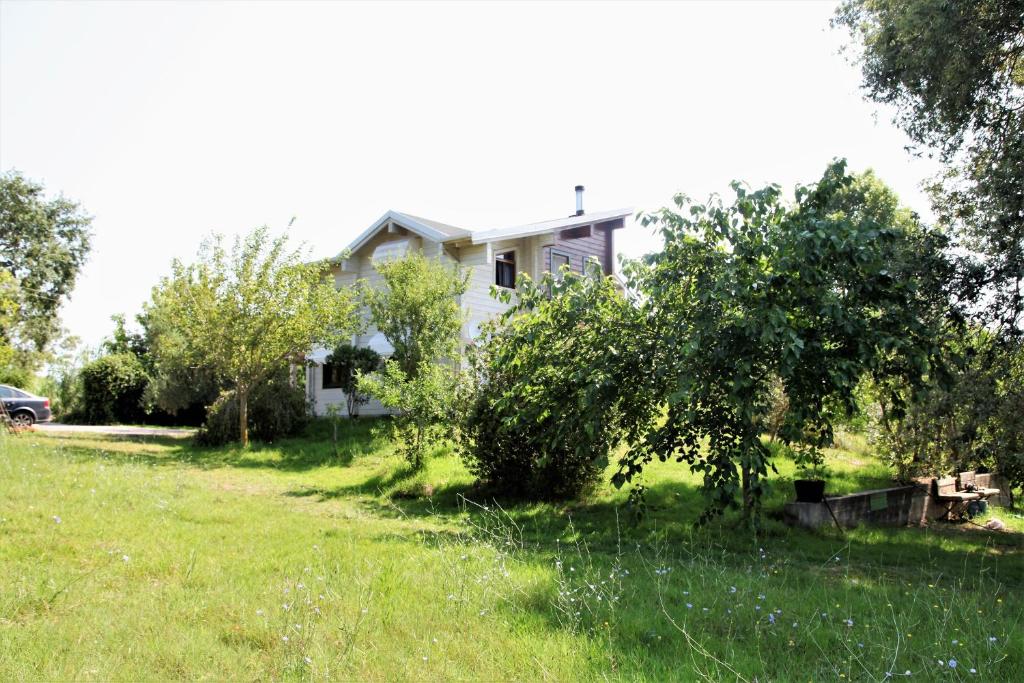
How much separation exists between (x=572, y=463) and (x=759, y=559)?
399cm

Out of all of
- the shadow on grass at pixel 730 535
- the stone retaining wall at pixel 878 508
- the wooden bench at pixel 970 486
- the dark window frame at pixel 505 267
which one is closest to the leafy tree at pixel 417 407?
the shadow on grass at pixel 730 535

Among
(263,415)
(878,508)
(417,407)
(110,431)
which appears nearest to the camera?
(878,508)

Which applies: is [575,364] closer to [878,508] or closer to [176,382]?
[878,508]

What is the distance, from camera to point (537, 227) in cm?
2264

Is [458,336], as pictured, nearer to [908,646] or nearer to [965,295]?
[965,295]

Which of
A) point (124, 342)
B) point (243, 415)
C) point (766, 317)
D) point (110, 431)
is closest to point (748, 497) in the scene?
point (766, 317)

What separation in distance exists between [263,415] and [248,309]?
131 inches

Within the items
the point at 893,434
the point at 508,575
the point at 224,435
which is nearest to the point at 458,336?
the point at 224,435

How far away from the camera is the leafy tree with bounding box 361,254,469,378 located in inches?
744

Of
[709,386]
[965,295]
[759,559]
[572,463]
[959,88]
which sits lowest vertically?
[759,559]

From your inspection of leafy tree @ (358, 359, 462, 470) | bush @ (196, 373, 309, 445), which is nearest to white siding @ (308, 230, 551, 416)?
bush @ (196, 373, 309, 445)

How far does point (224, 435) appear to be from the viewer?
19844 millimetres

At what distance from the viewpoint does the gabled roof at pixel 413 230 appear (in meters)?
22.3

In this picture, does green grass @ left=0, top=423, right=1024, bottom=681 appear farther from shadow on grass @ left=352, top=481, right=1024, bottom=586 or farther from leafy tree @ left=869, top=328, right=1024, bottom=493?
leafy tree @ left=869, top=328, right=1024, bottom=493
